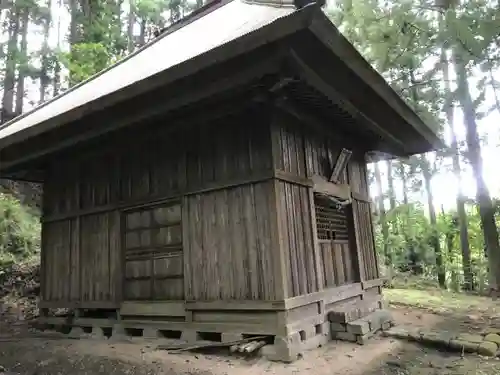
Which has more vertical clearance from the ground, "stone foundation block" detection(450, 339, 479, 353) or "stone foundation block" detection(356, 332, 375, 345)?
"stone foundation block" detection(356, 332, 375, 345)

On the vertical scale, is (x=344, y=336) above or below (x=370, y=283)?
below

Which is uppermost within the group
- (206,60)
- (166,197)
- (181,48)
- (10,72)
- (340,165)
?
(10,72)

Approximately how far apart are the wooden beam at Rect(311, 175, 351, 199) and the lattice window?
4.8 inches

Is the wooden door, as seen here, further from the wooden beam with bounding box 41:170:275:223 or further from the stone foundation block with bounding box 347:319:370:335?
the stone foundation block with bounding box 347:319:370:335

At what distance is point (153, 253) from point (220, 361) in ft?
6.77

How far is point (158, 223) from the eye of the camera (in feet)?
20.4

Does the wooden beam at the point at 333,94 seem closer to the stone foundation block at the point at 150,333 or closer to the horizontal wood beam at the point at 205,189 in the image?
the horizontal wood beam at the point at 205,189

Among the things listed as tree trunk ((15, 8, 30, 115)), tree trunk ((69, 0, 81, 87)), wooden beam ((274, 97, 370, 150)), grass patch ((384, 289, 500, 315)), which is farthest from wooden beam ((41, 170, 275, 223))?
tree trunk ((69, 0, 81, 87))

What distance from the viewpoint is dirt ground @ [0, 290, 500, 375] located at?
15.1 ft

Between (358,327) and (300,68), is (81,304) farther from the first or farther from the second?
(300,68)

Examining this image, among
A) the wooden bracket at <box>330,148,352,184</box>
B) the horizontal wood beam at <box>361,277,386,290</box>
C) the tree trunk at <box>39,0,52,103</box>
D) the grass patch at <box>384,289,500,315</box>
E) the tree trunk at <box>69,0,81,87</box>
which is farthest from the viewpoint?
the tree trunk at <box>69,0,81,87</box>

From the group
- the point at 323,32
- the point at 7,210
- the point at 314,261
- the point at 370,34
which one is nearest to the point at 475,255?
the point at 370,34

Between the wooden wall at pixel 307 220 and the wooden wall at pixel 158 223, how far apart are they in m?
0.27

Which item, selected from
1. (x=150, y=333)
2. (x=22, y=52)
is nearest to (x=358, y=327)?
(x=150, y=333)
